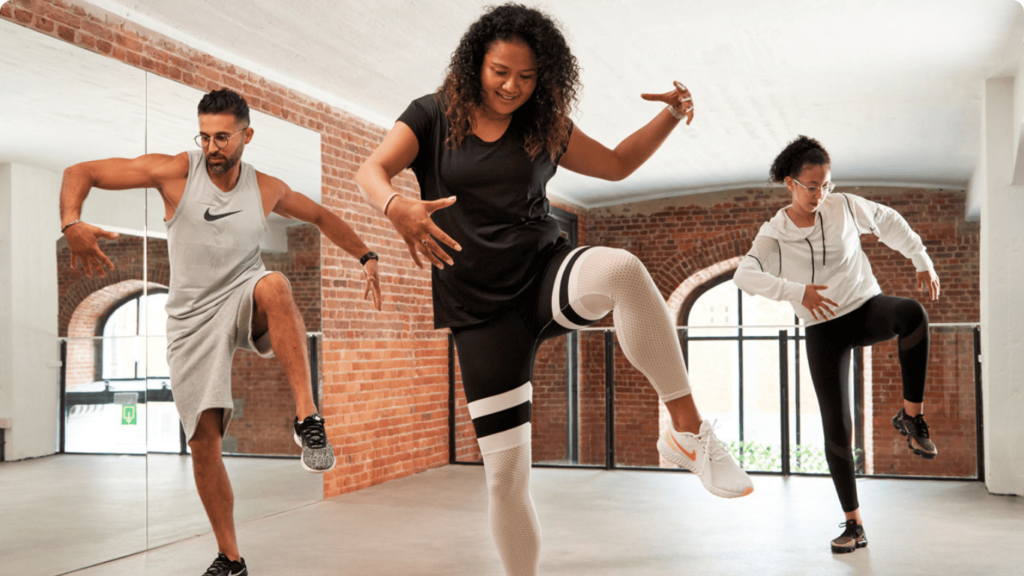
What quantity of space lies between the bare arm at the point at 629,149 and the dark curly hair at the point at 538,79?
0.09 m

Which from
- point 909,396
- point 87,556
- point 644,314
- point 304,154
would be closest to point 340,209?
point 304,154

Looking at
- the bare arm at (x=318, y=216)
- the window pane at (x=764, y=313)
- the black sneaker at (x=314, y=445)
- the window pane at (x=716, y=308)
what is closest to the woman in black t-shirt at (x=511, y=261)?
the black sneaker at (x=314, y=445)

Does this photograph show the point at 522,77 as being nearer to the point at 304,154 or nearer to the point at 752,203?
the point at 304,154

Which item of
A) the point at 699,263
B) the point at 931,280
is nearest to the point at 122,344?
the point at 931,280

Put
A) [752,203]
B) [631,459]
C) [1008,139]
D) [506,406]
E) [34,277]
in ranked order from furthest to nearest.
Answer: [752,203], [631,459], [1008,139], [34,277], [506,406]

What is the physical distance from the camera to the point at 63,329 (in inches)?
149

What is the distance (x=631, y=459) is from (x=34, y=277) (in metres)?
5.06

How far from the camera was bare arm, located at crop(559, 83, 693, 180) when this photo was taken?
6.84 feet

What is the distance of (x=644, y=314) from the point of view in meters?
1.75

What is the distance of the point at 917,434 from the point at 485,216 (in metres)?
2.28

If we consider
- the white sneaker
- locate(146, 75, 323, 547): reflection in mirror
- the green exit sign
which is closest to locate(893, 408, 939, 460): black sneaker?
the white sneaker

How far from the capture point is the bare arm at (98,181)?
2.47m

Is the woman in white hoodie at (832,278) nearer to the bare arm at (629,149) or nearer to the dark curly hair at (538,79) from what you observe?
the bare arm at (629,149)

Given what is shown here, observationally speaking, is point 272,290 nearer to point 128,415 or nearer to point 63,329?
point 63,329
